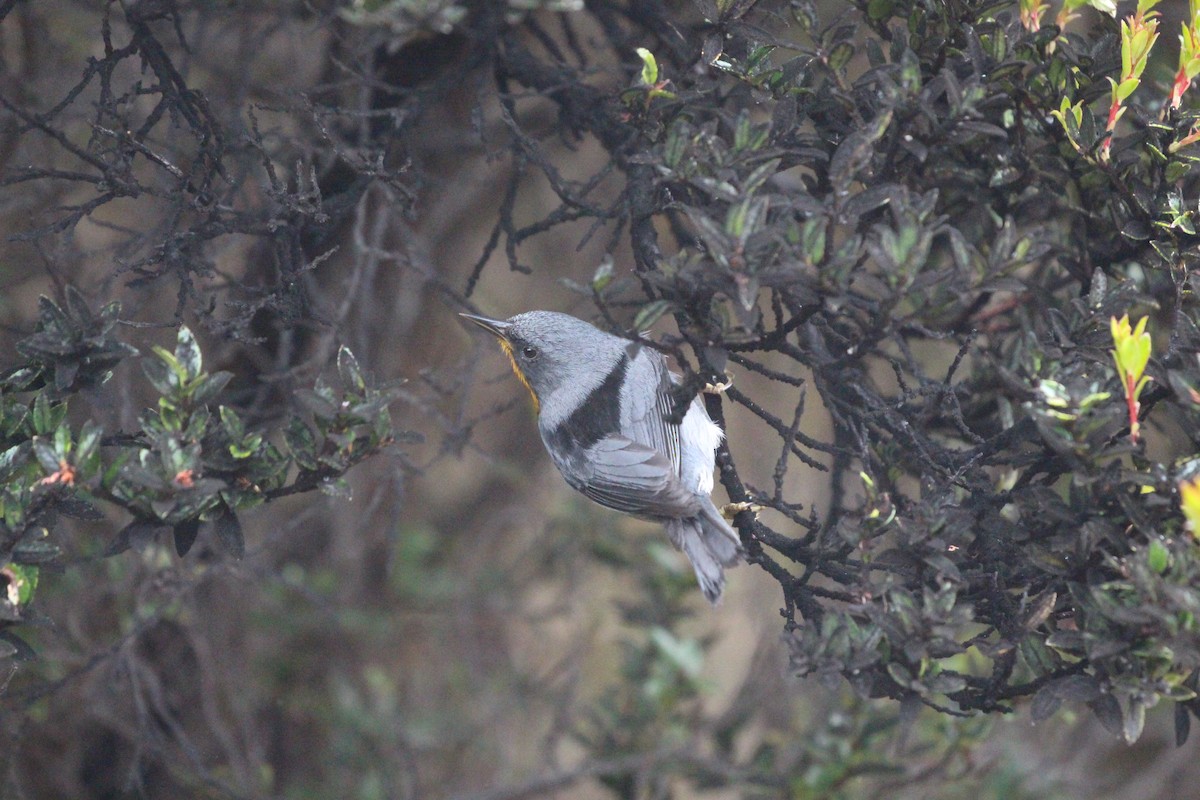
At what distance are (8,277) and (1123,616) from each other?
415 centimetres

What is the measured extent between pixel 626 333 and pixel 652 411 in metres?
1.20

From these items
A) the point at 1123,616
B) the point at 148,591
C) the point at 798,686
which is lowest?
the point at 798,686

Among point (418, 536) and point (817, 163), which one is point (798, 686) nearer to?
point (418, 536)

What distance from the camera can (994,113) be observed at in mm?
2691

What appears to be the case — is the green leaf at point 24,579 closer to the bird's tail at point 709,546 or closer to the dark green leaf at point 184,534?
the dark green leaf at point 184,534

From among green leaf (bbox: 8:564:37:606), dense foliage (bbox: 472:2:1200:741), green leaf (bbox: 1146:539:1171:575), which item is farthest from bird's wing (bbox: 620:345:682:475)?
green leaf (bbox: 8:564:37:606)

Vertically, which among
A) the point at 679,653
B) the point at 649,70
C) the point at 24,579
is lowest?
the point at 679,653

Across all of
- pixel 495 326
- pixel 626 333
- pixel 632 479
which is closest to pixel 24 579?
pixel 626 333

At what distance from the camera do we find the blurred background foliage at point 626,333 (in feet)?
6.75

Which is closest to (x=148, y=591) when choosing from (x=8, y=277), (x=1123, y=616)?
(x=8, y=277)

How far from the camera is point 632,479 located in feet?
10.2

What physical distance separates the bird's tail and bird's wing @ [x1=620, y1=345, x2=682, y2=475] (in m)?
0.20

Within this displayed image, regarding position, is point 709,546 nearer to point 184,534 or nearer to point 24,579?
point 184,534

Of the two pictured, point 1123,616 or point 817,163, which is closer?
point 1123,616
